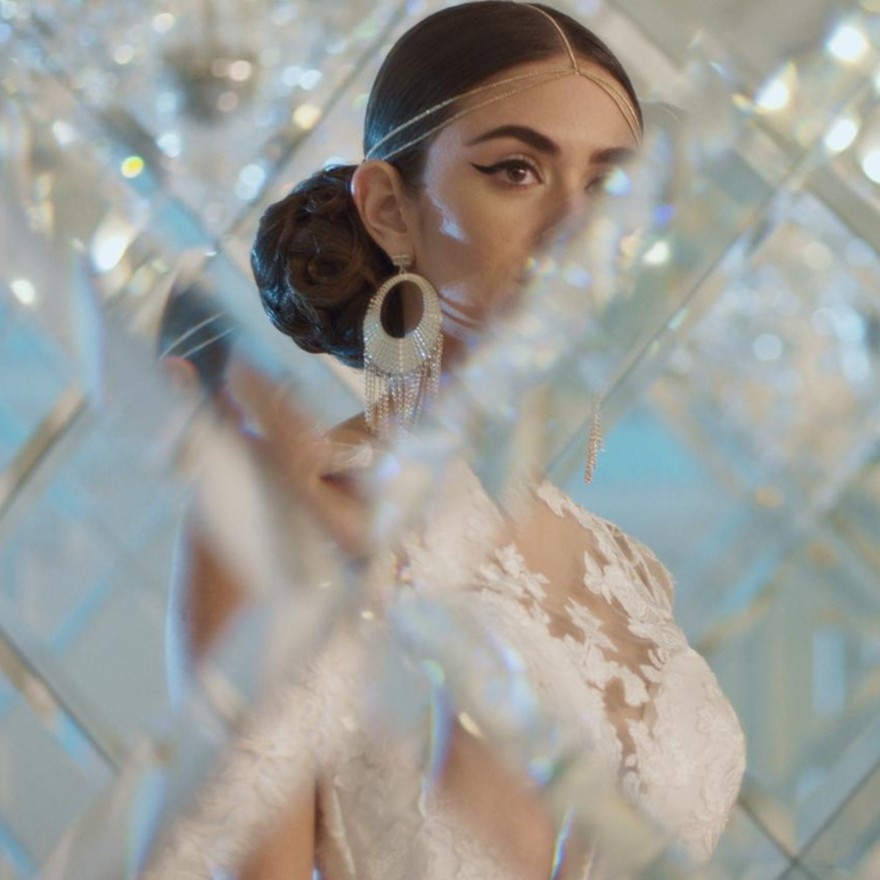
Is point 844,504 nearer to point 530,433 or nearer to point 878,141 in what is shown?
point 878,141

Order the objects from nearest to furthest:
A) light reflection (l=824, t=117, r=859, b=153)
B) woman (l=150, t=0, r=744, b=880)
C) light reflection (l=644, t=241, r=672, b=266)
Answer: woman (l=150, t=0, r=744, b=880), light reflection (l=644, t=241, r=672, b=266), light reflection (l=824, t=117, r=859, b=153)

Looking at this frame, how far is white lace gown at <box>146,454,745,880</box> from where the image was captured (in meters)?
0.44

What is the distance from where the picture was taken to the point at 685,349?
3.38 ft

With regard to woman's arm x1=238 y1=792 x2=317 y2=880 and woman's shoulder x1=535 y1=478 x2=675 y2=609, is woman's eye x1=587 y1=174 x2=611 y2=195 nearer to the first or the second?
woman's shoulder x1=535 y1=478 x2=675 y2=609

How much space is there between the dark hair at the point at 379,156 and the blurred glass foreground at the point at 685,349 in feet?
0.23

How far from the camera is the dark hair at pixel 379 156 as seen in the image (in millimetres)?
600

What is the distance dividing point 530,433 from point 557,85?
0.50 ft

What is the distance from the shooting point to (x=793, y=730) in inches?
41.0

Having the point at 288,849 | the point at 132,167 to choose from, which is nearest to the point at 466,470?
the point at 288,849

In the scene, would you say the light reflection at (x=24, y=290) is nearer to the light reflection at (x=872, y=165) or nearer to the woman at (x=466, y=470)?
→ the woman at (x=466, y=470)

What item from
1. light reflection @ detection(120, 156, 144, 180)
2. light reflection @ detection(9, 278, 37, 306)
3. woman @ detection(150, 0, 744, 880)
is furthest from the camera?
light reflection @ detection(120, 156, 144, 180)

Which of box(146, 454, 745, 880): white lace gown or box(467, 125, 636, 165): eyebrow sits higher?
box(467, 125, 636, 165): eyebrow

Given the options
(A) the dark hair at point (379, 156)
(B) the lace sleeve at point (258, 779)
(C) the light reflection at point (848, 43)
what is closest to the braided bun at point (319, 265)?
(A) the dark hair at point (379, 156)

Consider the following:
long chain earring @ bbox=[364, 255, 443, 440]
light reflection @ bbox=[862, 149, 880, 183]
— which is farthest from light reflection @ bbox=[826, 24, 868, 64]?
long chain earring @ bbox=[364, 255, 443, 440]
